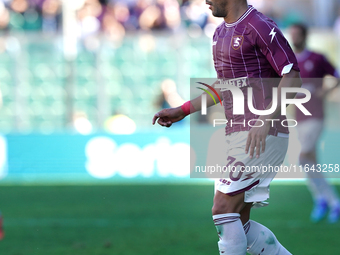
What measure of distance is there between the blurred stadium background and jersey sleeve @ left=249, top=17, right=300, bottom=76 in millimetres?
4936

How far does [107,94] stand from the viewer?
11.3 meters

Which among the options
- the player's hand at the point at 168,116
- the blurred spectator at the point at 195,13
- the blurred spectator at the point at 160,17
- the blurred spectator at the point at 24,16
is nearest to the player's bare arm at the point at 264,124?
the player's hand at the point at 168,116

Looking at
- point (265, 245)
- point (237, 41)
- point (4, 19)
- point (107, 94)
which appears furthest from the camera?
point (4, 19)

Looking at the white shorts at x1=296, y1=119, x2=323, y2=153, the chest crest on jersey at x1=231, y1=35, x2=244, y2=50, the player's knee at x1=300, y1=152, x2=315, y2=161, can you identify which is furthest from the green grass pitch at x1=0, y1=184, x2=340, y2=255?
the chest crest on jersey at x1=231, y1=35, x2=244, y2=50

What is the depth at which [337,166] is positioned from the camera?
9.78 m

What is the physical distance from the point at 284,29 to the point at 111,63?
3.94 m

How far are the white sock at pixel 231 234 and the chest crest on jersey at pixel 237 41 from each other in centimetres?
99

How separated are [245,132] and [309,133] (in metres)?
4.05

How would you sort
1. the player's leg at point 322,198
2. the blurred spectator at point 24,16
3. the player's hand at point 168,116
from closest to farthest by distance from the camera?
the player's hand at point 168,116 < the player's leg at point 322,198 < the blurred spectator at point 24,16

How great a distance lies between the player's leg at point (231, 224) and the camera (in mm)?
3074

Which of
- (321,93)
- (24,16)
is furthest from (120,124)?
(321,93)

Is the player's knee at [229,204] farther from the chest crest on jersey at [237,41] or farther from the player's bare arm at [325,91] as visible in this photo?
the player's bare arm at [325,91]

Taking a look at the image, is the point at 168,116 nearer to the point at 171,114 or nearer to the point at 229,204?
the point at 171,114

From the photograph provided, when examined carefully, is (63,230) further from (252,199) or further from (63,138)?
(63,138)
